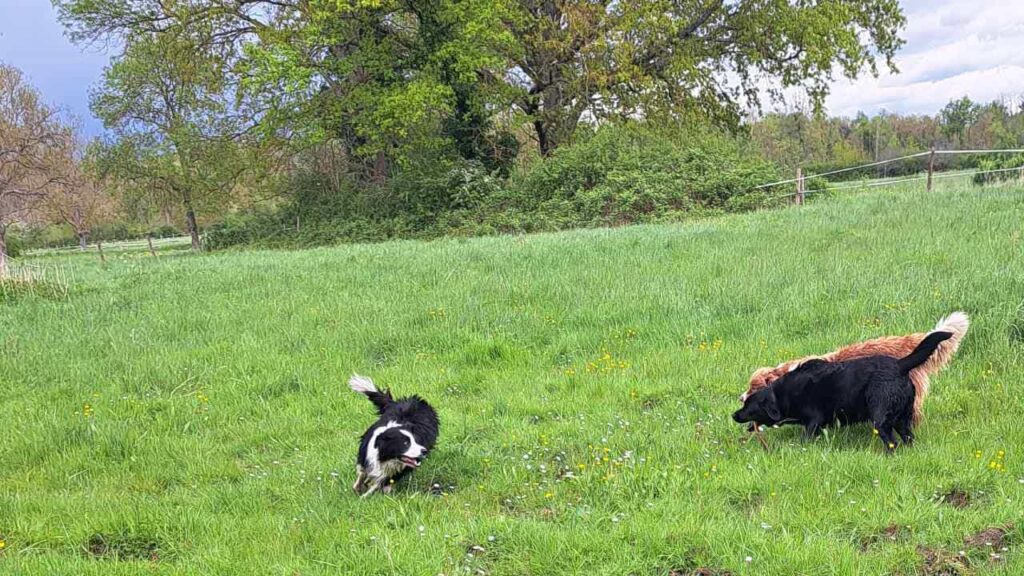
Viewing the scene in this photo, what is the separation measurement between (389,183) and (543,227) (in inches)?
377

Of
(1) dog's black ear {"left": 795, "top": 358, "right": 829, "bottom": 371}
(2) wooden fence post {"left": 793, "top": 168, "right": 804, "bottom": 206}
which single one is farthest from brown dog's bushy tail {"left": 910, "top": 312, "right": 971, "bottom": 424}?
(2) wooden fence post {"left": 793, "top": 168, "right": 804, "bottom": 206}

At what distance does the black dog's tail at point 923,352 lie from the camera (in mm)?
4465

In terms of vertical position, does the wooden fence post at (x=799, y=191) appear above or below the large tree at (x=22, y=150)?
below

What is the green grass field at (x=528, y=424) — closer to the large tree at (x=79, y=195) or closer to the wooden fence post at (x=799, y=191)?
the wooden fence post at (x=799, y=191)

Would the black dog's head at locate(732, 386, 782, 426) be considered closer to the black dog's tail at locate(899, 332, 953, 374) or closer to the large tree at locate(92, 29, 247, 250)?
the black dog's tail at locate(899, 332, 953, 374)

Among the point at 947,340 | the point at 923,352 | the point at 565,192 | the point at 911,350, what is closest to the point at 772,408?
the point at 923,352

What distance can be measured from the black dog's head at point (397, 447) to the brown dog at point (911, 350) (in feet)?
8.47

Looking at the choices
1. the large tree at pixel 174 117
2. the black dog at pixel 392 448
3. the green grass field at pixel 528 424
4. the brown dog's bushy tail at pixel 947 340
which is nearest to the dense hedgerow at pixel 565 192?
the large tree at pixel 174 117

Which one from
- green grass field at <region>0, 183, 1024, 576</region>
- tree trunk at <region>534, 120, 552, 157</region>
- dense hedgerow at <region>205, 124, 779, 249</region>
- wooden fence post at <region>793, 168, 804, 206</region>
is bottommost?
green grass field at <region>0, 183, 1024, 576</region>

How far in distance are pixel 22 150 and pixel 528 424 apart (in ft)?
67.5

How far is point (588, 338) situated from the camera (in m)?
8.20

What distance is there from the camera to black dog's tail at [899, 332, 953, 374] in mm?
4465

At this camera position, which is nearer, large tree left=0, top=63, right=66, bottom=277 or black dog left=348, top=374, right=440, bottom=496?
black dog left=348, top=374, right=440, bottom=496

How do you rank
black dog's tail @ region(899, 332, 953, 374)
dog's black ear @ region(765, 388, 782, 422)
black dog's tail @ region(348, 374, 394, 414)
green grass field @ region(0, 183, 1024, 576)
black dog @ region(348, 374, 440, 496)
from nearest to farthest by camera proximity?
green grass field @ region(0, 183, 1024, 576)
black dog's tail @ region(899, 332, 953, 374)
black dog @ region(348, 374, 440, 496)
dog's black ear @ region(765, 388, 782, 422)
black dog's tail @ region(348, 374, 394, 414)
